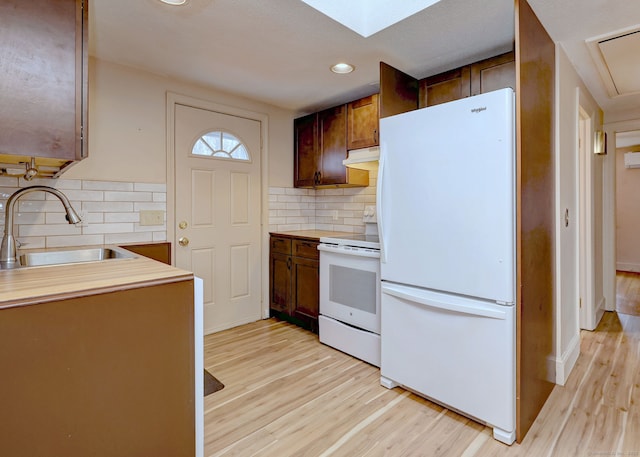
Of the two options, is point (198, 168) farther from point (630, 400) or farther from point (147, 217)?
point (630, 400)

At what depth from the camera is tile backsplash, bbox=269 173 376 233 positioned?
346 centimetres

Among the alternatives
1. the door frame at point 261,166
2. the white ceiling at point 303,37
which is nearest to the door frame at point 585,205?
the white ceiling at point 303,37

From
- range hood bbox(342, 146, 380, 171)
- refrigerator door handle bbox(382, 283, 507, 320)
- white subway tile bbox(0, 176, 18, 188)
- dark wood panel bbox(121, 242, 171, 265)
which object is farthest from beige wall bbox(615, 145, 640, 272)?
white subway tile bbox(0, 176, 18, 188)

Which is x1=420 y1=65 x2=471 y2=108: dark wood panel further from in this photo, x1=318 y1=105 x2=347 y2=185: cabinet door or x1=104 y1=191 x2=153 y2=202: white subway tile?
x1=104 y1=191 x2=153 y2=202: white subway tile

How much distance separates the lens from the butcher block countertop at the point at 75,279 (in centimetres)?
98

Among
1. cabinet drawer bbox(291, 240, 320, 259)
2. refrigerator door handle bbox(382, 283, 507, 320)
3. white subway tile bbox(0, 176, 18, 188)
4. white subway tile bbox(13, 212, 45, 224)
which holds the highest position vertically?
white subway tile bbox(0, 176, 18, 188)

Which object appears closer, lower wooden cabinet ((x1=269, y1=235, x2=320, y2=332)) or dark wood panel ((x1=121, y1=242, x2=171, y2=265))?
dark wood panel ((x1=121, y1=242, x2=171, y2=265))

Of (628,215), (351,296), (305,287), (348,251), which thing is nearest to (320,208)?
(305,287)

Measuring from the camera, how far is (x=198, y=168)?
2.99m

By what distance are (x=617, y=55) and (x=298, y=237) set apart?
2640 mm

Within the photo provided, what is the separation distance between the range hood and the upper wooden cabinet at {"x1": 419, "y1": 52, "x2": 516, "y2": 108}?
0.50 meters

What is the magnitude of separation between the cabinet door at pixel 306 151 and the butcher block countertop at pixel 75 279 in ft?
7.25

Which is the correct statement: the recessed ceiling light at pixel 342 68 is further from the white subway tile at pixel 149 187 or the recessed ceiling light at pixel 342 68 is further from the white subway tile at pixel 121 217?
the white subway tile at pixel 121 217

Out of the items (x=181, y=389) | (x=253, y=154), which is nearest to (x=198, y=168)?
(x=253, y=154)
